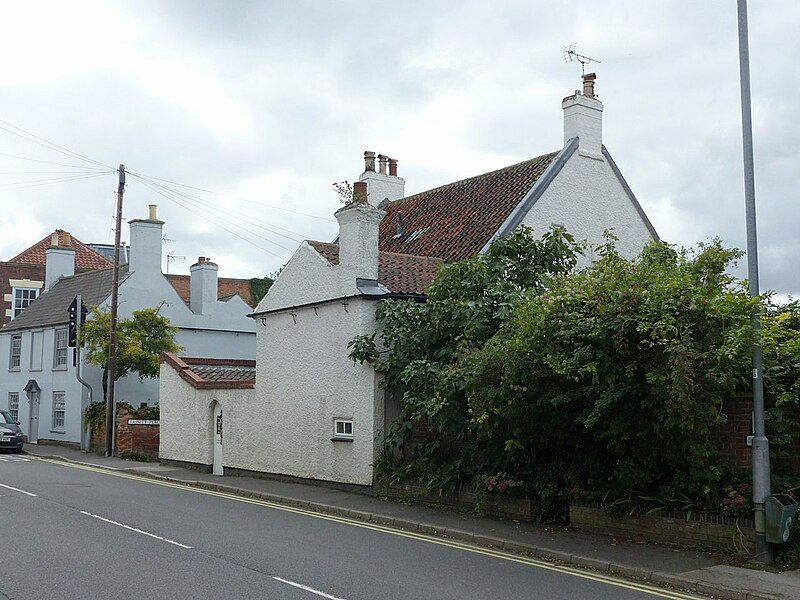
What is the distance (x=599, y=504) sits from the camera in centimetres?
1292

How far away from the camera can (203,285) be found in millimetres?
38750

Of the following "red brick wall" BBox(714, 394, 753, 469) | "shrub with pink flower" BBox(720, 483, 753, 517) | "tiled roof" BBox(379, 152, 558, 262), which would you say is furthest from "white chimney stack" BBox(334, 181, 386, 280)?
"shrub with pink flower" BBox(720, 483, 753, 517)

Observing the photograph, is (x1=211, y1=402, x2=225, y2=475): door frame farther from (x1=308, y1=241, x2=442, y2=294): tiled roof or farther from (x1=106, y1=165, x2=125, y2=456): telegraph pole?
(x1=106, y1=165, x2=125, y2=456): telegraph pole

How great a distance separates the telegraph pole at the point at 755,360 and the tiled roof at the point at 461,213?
10.3 metres

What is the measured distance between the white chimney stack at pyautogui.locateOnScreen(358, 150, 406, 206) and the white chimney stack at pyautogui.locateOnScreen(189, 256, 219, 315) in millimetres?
10938

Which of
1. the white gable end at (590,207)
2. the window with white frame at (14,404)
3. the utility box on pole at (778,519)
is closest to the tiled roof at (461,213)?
the white gable end at (590,207)

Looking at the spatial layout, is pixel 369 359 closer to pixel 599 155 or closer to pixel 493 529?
pixel 493 529

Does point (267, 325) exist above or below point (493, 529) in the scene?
above

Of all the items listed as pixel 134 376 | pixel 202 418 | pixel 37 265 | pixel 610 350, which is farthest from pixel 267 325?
pixel 37 265

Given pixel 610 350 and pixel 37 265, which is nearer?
pixel 610 350

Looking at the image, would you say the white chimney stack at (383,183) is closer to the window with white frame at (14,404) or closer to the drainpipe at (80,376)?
the drainpipe at (80,376)

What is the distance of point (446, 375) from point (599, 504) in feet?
10.2

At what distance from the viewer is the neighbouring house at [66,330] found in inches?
1406

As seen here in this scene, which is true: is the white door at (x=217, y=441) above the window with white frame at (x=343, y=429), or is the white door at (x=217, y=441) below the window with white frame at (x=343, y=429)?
below
